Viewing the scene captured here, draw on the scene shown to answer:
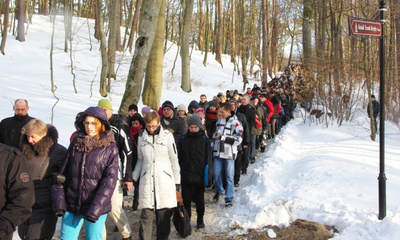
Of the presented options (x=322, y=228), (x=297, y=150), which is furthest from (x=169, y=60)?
(x=322, y=228)

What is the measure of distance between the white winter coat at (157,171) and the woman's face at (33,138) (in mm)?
1350

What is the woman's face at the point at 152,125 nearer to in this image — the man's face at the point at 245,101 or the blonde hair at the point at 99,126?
the blonde hair at the point at 99,126

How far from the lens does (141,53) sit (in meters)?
8.98

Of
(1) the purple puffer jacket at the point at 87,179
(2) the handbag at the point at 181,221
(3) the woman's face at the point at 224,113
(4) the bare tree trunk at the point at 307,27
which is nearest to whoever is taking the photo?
(1) the purple puffer jacket at the point at 87,179

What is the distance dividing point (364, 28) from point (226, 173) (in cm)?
333

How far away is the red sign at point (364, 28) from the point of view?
4.71 metres

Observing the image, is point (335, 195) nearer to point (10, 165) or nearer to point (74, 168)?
point (74, 168)

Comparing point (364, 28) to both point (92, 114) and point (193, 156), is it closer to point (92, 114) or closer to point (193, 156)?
point (193, 156)

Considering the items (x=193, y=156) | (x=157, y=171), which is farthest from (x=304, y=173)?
(x=157, y=171)

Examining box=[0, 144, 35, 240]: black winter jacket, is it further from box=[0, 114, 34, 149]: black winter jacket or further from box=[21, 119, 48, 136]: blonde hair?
box=[0, 114, 34, 149]: black winter jacket

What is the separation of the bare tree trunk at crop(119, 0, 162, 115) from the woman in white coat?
4.62 m

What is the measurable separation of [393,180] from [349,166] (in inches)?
37.0

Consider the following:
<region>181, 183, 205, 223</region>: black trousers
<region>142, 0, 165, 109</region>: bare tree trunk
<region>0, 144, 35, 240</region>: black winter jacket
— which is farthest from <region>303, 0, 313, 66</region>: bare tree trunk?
<region>0, 144, 35, 240</region>: black winter jacket

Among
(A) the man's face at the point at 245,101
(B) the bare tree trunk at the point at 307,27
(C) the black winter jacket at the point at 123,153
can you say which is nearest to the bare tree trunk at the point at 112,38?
(B) the bare tree trunk at the point at 307,27
